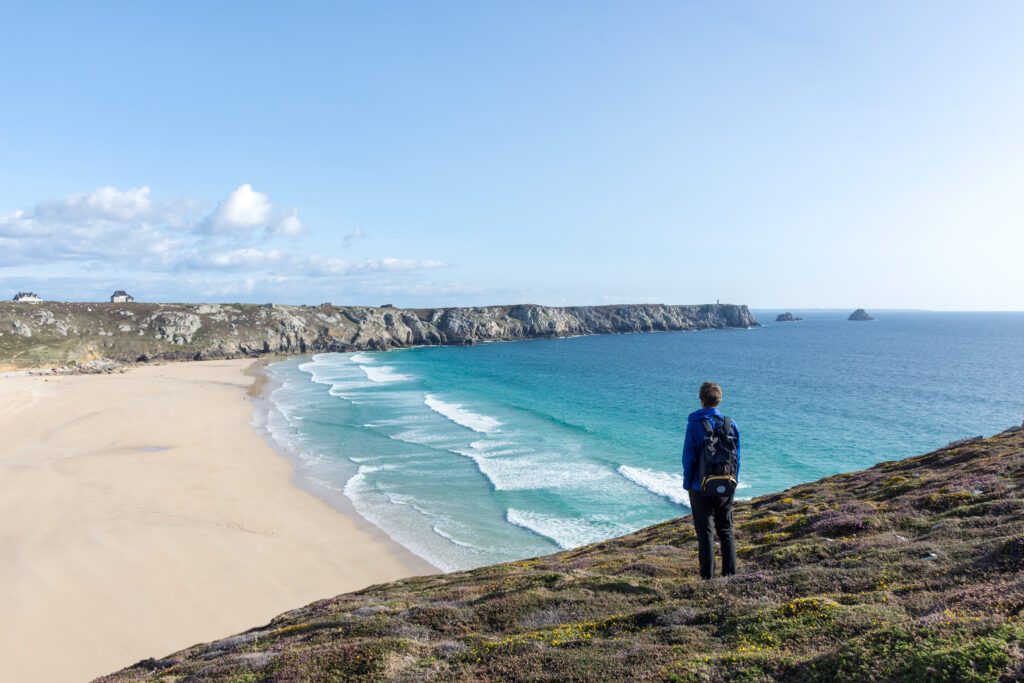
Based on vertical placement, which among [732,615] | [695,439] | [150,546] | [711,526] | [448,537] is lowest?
[448,537]

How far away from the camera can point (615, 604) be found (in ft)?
28.8

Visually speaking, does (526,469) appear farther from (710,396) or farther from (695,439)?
(710,396)

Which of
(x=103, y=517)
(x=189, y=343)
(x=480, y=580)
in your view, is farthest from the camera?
(x=189, y=343)

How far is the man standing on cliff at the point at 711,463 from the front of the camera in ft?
26.5

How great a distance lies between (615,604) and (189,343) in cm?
10845

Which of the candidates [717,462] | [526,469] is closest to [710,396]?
[717,462]

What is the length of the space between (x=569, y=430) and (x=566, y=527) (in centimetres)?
1942

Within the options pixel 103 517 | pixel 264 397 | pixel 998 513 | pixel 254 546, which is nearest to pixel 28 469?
pixel 103 517

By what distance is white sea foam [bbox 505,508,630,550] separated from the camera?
22.5 metres

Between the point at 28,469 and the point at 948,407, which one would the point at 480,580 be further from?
the point at 948,407

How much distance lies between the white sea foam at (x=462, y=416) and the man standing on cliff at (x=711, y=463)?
1364 inches

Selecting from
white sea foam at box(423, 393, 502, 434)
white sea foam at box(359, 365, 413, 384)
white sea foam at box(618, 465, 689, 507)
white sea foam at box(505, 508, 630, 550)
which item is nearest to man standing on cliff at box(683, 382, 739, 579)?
white sea foam at box(505, 508, 630, 550)

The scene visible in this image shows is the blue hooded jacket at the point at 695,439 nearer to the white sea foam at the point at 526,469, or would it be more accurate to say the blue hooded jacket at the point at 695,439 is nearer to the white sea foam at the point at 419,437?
the white sea foam at the point at 526,469

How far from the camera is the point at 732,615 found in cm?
709
